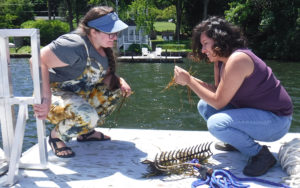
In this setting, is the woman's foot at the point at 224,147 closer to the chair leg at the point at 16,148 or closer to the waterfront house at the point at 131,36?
the chair leg at the point at 16,148

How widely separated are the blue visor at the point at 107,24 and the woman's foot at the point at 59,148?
0.94 meters

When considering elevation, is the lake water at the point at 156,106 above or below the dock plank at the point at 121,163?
below

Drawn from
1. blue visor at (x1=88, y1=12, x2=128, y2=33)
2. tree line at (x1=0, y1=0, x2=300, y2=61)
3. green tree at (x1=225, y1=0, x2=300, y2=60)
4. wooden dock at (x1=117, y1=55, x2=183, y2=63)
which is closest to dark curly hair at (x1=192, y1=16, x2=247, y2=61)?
blue visor at (x1=88, y1=12, x2=128, y2=33)

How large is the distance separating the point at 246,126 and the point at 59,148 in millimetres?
1466

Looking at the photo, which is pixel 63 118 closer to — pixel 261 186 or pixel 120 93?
pixel 120 93

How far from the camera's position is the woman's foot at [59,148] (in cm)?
280

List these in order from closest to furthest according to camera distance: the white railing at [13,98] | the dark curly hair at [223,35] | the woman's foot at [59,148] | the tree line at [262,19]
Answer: the white railing at [13,98]
the dark curly hair at [223,35]
the woman's foot at [59,148]
the tree line at [262,19]

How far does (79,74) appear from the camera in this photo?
109 inches

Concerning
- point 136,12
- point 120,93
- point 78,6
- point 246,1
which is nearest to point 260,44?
point 246,1

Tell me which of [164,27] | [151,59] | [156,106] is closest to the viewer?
[156,106]

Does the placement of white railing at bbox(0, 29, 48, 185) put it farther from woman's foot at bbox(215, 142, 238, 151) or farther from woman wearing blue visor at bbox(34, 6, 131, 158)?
woman's foot at bbox(215, 142, 238, 151)

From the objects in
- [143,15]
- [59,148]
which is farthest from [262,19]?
[59,148]

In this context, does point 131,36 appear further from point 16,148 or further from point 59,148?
point 16,148

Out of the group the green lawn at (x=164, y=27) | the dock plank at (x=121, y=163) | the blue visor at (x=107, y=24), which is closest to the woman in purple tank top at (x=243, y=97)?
the dock plank at (x=121, y=163)
